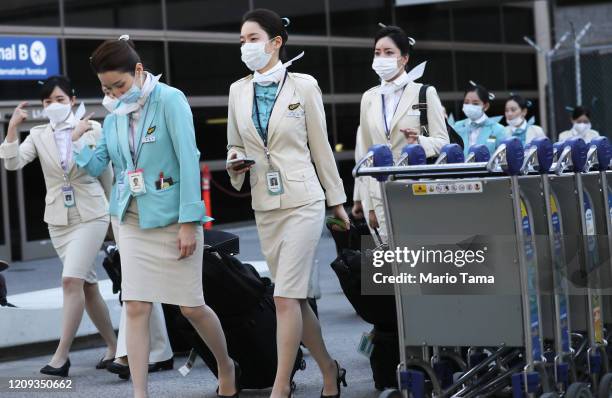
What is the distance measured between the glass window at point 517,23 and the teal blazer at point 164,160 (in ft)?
77.6

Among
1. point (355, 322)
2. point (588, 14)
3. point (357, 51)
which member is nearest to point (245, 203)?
point (357, 51)

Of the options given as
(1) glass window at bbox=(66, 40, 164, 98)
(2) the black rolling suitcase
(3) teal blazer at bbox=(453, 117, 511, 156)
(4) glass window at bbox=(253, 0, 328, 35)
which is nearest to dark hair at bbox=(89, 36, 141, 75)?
(2) the black rolling suitcase

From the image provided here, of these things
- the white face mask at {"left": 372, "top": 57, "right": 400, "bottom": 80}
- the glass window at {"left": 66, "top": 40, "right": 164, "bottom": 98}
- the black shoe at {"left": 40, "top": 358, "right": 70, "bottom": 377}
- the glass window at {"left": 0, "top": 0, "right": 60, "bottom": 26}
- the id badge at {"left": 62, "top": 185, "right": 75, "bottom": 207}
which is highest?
the glass window at {"left": 0, "top": 0, "right": 60, "bottom": 26}

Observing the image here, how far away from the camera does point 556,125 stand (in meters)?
18.0

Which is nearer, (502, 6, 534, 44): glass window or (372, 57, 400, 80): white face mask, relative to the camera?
(372, 57, 400, 80): white face mask

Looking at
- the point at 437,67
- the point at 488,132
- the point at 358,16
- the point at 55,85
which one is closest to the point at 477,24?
the point at 437,67

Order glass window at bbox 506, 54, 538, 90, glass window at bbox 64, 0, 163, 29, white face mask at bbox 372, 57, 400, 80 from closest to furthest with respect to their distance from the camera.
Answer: white face mask at bbox 372, 57, 400, 80, glass window at bbox 64, 0, 163, 29, glass window at bbox 506, 54, 538, 90

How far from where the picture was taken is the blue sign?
16.8 meters

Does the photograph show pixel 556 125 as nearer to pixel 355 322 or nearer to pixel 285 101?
pixel 355 322

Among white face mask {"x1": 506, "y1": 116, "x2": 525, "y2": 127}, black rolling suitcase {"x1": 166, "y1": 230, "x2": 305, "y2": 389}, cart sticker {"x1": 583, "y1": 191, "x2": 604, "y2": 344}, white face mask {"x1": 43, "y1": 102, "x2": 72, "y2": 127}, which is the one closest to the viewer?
cart sticker {"x1": 583, "y1": 191, "x2": 604, "y2": 344}

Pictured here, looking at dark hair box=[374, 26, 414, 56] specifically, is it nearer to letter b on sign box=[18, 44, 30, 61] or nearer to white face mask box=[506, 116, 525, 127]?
white face mask box=[506, 116, 525, 127]

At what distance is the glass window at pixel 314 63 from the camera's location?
75.2ft

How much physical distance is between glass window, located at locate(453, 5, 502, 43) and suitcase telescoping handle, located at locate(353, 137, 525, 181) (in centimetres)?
2211

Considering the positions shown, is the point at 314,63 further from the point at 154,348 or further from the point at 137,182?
the point at 137,182
